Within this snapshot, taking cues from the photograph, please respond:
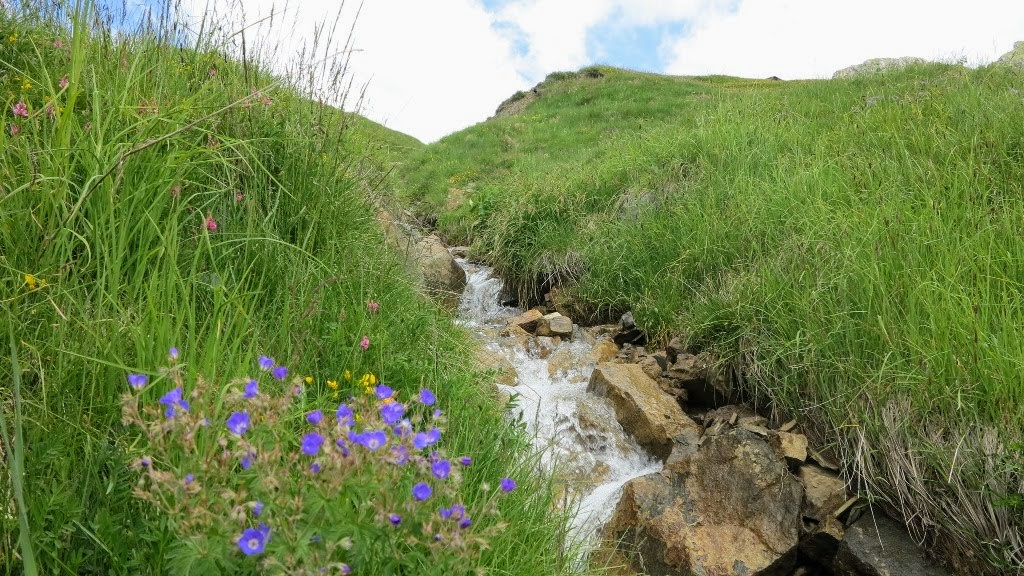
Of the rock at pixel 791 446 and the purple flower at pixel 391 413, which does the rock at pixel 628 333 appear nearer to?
the rock at pixel 791 446

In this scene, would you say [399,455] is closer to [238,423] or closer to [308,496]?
[308,496]

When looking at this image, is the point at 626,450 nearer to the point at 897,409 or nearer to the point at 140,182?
the point at 897,409

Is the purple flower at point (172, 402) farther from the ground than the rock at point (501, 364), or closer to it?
farther from the ground

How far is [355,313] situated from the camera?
2.71 meters

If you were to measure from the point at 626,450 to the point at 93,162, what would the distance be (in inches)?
128

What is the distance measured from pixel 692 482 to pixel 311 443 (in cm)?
258

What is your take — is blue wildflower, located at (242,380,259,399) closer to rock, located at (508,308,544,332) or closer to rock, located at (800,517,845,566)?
rock, located at (800,517,845,566)

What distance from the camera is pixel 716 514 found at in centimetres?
309

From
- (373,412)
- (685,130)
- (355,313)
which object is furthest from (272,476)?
(685,130)

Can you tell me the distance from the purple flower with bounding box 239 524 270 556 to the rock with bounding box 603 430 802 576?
7.18ft

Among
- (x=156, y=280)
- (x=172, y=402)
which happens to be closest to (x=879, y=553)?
(x=172, y=402)

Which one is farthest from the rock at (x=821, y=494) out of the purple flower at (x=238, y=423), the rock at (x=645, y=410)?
the purple flower at (x=238, y=423)

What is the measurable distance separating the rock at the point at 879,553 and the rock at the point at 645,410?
0.97m

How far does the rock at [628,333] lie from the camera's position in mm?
5164
